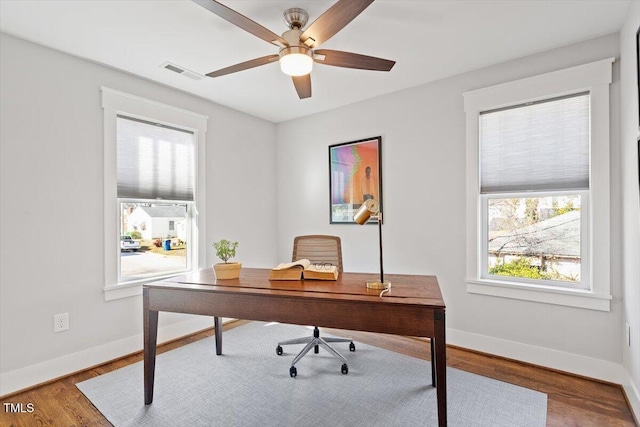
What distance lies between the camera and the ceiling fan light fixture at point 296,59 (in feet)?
5.99

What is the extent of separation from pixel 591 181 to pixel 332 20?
7.20ft

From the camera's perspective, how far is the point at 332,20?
1.62m

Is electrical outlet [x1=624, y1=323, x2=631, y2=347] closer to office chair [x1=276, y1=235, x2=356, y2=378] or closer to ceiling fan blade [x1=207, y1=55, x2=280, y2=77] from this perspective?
office chair [x1=276, y1=235, x2=356, y2=378]

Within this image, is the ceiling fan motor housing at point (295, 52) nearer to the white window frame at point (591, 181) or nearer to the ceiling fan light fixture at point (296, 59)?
the ceiling fan light fixture at point (296, 59)

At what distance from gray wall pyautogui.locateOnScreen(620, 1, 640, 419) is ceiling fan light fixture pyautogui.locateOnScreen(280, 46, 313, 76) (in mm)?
1876

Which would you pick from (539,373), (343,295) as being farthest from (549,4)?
(539,373)

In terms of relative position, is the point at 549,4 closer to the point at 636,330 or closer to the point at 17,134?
the point at 636,330

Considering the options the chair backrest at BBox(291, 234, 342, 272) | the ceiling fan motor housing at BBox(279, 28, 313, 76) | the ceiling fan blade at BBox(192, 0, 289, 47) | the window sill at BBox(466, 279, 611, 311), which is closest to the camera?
the ceiling fan blade at BBox(192, 0, 289, 47)

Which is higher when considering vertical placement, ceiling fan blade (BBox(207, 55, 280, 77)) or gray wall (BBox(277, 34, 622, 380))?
ceiling fan blade (BBox(207, 55, 280, 77))

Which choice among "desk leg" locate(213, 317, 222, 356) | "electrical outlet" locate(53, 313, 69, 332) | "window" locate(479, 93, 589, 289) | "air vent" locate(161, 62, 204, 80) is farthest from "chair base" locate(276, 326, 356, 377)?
"air vent" locate(161, 62, 204, 80)

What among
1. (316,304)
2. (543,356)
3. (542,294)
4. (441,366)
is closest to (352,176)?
(542,294)

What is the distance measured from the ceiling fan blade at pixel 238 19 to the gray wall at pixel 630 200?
2.07 m

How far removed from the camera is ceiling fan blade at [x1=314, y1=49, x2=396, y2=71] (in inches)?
75.6

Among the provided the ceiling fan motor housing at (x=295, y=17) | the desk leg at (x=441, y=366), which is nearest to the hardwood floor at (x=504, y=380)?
the desk leg at (x=441, y=366)
